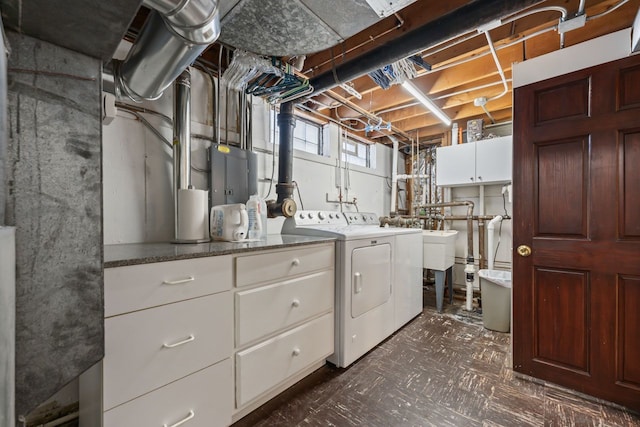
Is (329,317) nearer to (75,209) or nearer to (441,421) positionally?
(441,421)

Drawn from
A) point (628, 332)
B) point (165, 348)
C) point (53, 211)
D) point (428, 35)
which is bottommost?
point (628, 332)

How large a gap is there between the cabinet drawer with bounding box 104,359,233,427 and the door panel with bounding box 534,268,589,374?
1.95m

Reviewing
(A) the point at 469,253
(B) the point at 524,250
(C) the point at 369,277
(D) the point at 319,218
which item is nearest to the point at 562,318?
(B) the point at 524,250

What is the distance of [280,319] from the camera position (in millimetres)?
1584

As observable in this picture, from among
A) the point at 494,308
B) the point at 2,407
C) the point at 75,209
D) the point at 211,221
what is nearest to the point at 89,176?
the point at 75,209

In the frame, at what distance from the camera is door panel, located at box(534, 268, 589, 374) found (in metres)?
1.64

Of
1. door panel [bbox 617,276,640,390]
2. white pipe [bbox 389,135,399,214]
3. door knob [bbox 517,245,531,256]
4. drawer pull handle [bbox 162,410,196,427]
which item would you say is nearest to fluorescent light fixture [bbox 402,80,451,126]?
white pipe [bbox 389,135,399,214]

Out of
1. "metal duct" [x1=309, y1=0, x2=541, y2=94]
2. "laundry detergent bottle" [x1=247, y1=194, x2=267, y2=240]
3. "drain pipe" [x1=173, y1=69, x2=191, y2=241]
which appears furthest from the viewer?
"laundry detergent bottle" [x1=247, y1=194, x2=267, y2=240]

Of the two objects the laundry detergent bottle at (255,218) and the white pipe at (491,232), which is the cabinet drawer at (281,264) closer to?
the laundry detergent bottle at (255,218)

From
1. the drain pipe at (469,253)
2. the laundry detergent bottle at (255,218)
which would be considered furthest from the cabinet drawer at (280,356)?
the drain pipe at (469,253)

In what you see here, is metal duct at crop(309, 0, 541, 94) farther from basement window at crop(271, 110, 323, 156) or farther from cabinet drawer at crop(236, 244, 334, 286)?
cabinet drawer at crop(236, 244, 334, 286)

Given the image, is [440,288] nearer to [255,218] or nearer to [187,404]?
[255,218]

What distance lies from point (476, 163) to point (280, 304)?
304 centimetres

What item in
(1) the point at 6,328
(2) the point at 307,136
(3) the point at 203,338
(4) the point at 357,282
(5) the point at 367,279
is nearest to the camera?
(1) the point at 6,328
